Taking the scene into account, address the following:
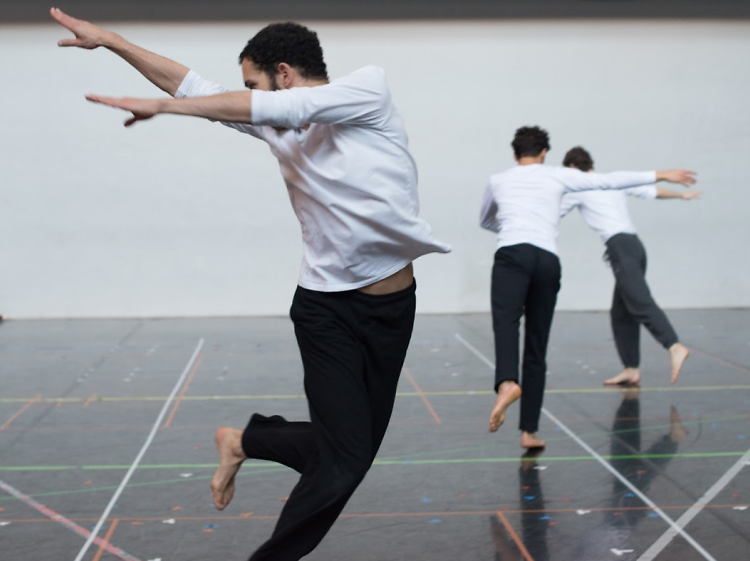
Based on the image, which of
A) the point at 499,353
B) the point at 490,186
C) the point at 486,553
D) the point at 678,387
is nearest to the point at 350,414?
the point at 486,553

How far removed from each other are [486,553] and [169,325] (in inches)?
286

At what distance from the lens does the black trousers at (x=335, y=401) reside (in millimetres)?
2561

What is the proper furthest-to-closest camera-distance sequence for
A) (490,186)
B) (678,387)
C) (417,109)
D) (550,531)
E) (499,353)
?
1. (417,109)
2. (678,387)
3. (490,186)
4. (499,353)
5. (550,531)

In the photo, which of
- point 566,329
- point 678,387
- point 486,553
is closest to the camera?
point 486,553

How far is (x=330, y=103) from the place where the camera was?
2.38 metres

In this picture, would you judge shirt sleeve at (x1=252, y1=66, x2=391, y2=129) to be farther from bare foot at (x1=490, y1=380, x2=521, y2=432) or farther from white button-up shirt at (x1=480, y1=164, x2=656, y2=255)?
white button-up shirt at (x1=480, y1=164, x2=656, y2=255)

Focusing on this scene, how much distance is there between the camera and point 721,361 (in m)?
7.27

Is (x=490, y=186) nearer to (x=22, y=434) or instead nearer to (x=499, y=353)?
(x=499, y=353)

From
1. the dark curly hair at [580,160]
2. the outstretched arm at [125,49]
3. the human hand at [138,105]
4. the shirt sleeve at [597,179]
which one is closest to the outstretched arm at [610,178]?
the shirt sleeve at [597,179]

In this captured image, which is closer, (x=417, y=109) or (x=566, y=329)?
(x=566, y=329)

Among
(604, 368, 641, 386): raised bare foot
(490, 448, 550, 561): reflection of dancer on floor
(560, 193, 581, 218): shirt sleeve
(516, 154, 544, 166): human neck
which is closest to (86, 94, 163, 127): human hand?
(490, 448, 550, 561): reflection of dancer on floor

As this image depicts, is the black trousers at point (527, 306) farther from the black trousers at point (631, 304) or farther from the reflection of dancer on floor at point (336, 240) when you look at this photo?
the reflection of dancer on floor at point (336, 240)

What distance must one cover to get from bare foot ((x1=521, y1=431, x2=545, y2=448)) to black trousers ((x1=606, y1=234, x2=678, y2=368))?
1.83 metres

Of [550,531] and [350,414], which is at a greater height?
[350,414]
